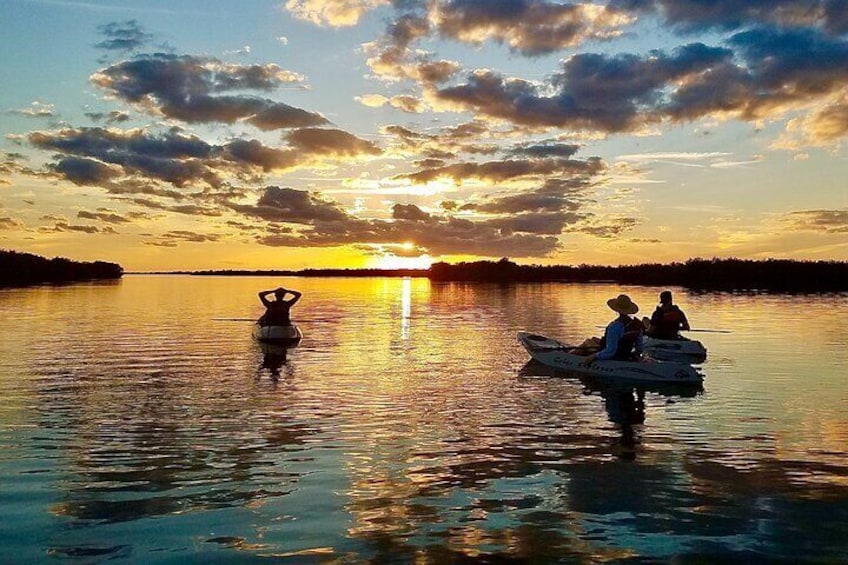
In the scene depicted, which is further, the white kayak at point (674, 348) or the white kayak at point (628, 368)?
the white kayak at point (674, 348)

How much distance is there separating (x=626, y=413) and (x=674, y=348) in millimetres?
11674

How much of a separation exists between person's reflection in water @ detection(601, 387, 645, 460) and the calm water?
0.29 ft

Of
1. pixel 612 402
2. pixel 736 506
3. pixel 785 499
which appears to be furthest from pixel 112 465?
pixel 612 402

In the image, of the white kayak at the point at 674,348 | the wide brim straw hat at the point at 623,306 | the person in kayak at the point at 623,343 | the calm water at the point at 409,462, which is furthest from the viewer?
the white kayak at the point at 674,348

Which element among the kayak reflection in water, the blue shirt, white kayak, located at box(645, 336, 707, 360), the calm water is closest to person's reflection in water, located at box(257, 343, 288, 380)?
the calm water

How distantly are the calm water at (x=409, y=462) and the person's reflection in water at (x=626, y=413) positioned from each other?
0.09 m

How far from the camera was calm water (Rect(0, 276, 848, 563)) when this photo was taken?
9977mm

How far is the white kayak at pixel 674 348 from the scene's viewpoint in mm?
30109

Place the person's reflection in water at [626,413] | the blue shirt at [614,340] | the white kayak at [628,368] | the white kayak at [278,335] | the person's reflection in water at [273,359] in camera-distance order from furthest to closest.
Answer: the white kayak at [278,335] < the person's reflection in water at [273,359] < the blue shirt at [614,340] < the white kayak at [628,368] < the person's reflection in water at [626,413]

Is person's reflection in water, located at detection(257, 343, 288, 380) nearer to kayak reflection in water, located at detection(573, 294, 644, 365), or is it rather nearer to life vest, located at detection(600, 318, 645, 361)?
kayak reflection in water, located at detection(573, 294, 644, 365)

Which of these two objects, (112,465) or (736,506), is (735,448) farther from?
(112,465)

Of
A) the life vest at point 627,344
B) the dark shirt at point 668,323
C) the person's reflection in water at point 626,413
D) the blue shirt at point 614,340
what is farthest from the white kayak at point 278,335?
the person's reflection in water at point 626,413

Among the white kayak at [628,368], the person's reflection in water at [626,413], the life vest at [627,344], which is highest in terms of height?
the life vest at [627,344]

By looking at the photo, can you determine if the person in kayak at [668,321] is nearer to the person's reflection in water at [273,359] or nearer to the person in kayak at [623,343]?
the person in kayak at [623,343]
